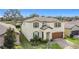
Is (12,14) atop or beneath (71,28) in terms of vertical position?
atop

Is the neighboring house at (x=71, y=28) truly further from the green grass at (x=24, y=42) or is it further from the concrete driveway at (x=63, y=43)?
the green grass at (x=24, y=42)

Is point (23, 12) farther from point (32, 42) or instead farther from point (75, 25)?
point (75, 25)

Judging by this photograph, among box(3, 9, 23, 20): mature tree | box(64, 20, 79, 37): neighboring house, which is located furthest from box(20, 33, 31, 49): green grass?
box(64, 20, 79, 37): neighboring house

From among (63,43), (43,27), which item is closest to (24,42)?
(43,27)

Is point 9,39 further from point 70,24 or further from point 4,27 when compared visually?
point 70,24

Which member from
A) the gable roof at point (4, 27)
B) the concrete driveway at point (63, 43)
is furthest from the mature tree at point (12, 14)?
the concrete driveway at point (63, 43)

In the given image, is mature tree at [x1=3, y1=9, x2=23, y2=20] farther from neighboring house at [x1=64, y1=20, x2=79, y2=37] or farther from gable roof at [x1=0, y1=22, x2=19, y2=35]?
neighboring house at [x1=64, y1=20, x2=79, y2=37]
